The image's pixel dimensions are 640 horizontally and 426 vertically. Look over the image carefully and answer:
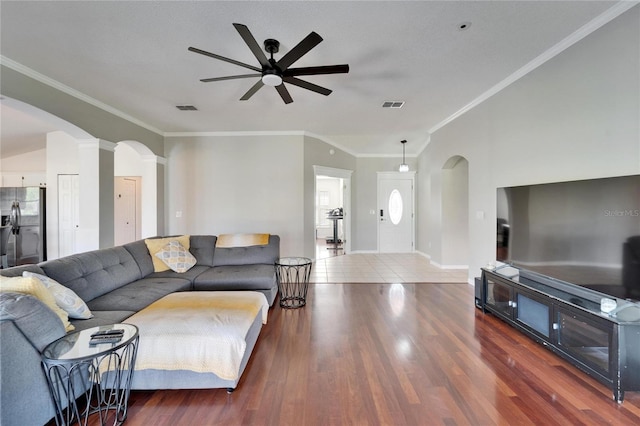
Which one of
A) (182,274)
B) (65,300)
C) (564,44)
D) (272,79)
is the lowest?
(182,274)

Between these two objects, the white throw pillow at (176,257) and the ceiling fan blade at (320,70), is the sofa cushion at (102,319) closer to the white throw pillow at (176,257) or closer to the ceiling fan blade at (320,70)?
the white throw pillow at (176,257)

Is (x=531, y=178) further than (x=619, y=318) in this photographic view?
Yes

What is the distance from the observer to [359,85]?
3.57 m

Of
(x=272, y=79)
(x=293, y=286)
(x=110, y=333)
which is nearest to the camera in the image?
(x=110, y=333)

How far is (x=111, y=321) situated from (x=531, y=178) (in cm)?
428

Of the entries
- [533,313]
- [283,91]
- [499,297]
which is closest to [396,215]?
[499,297]

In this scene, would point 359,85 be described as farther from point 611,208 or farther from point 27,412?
point 27,412

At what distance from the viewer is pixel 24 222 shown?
550 centimetres

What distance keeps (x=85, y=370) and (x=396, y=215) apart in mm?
6927

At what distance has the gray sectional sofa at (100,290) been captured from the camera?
138 centimetres

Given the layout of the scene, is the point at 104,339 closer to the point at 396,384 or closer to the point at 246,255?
the point at 396,384

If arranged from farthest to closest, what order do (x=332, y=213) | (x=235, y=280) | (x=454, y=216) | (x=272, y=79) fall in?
(x=332, y=213) → (x=454, y=216) → (x=235, y=280) → (x=272, y=79)

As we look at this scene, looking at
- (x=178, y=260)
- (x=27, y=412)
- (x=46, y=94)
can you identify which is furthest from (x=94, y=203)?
(x=27, y=412)

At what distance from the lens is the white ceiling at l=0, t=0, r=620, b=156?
7.20ft
